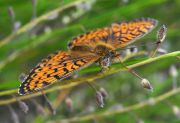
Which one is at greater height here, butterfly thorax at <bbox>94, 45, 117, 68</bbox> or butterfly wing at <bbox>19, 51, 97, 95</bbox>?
butterfly wing at <bbox>19, 51, 97, 95</bbox>

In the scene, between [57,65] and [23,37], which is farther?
[23,37]

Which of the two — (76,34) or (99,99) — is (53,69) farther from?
(76,34)

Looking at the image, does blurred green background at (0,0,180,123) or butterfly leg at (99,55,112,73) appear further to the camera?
blurred green background at (0,0,180,123)

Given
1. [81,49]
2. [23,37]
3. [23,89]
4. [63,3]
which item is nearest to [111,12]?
[63,3]

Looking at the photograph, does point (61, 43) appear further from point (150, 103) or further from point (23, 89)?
point (23, 89)

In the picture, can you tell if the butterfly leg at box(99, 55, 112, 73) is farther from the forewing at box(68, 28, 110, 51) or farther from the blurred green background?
the blurred green background

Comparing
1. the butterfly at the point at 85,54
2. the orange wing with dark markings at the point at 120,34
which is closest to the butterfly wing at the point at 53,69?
the butterfly at the point at 85,54

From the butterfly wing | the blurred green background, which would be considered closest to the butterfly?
the butterfly wing

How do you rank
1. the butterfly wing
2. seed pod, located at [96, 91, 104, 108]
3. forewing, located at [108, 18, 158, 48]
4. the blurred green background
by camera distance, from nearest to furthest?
the butterfly wing, seed pod, located at [96, 91, 104, 108], forewing, located at [108, 18, 158, 48], the blurred green background
